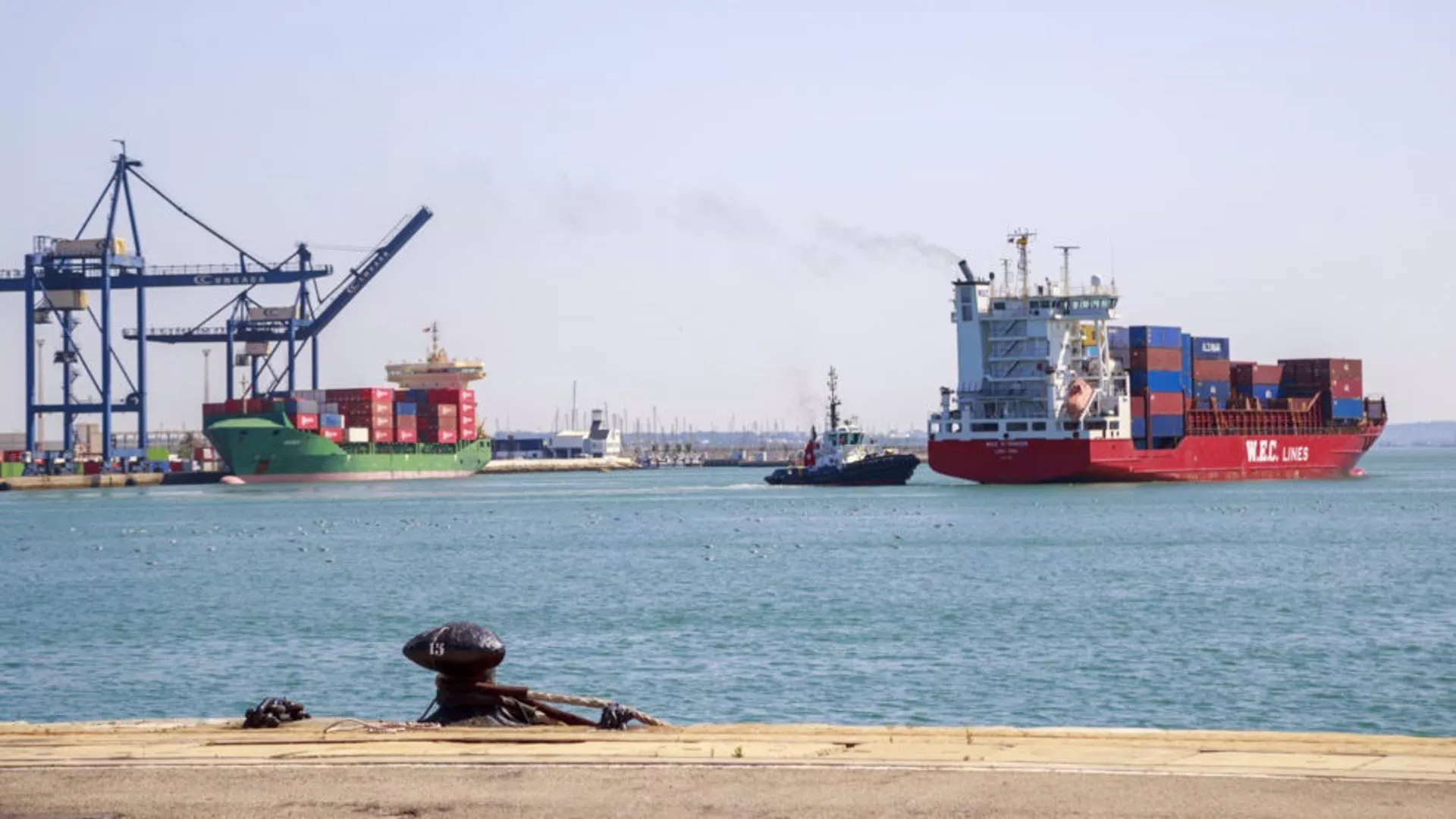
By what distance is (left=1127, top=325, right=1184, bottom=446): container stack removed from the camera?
7869cm

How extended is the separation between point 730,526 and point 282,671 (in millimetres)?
37530

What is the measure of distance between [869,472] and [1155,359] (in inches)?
586

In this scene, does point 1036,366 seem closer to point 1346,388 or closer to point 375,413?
point 1346,388

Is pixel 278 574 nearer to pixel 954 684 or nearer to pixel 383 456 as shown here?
pixel 954 684

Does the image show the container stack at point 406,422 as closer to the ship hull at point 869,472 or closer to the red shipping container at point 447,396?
the red shipping container at point 447,396

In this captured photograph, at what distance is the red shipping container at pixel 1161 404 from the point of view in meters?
78.6

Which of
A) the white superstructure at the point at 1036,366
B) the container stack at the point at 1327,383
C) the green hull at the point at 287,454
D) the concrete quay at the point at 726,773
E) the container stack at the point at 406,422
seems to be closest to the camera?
the concrete quay at the point at 726,773

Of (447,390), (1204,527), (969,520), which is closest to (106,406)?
(447,390)

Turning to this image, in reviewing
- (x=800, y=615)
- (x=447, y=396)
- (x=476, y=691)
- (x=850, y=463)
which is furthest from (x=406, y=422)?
(x=476, y=691)

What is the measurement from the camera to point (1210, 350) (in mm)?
85562

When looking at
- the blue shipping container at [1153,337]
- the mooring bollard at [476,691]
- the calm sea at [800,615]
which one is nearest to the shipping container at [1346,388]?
the blue shipping container at [1153,337]

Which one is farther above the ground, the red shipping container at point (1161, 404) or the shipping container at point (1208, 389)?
the shipping container at point (1208, 389)

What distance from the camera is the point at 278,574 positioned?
4031cm

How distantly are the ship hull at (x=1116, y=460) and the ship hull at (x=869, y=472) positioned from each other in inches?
236
